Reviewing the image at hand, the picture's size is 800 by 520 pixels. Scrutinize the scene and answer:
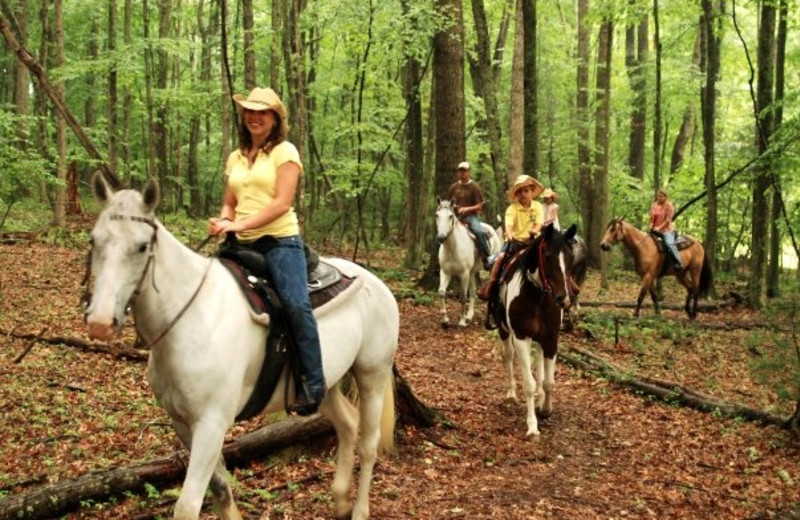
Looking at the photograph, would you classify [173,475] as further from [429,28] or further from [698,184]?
[698,184]

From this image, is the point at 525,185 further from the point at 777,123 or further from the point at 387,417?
the point at 777,123

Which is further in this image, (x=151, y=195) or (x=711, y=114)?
(x=711, y=114)

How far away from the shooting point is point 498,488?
231 inches

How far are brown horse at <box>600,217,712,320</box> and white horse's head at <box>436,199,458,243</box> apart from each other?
18.2 feet

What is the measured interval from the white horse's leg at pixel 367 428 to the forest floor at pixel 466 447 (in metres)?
0.37

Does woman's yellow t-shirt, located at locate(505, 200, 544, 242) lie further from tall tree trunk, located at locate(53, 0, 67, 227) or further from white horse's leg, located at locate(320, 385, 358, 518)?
tall tree trunk, located at locate(53, 0, 67, 227)

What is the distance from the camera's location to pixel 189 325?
3564mm

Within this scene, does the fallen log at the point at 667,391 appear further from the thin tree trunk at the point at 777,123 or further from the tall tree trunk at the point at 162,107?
the tall tree trunk at the point at 162,107

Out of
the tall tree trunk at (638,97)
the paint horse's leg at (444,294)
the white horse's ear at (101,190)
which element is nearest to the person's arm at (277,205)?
the white horse's ear at (101,190)

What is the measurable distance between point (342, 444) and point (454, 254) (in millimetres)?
8791

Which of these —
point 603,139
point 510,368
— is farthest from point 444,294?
point 603,139

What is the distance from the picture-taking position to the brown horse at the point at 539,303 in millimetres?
7531

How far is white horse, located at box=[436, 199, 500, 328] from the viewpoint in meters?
13.1

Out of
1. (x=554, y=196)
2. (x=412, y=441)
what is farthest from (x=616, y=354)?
(x=412, y=441)
